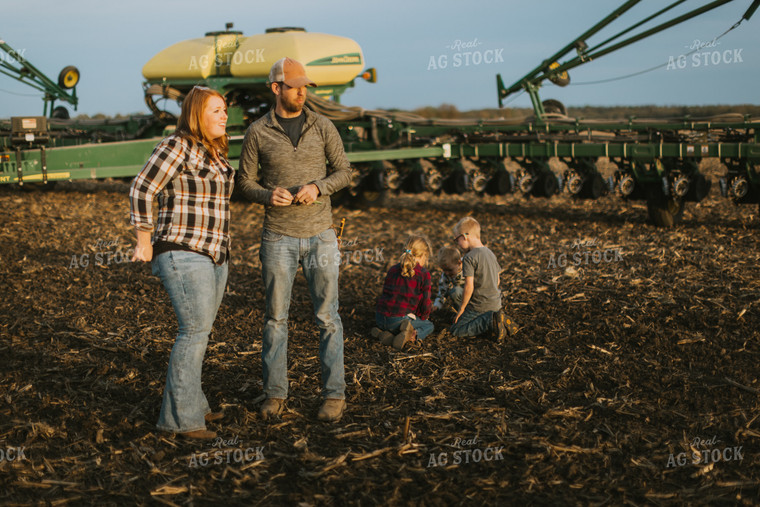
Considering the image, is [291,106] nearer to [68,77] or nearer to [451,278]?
[451,278]

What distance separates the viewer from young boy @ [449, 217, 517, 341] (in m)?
5.66

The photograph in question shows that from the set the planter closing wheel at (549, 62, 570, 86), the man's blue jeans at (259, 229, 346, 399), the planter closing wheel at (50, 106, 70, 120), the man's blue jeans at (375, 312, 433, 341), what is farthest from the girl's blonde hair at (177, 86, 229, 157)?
the planter closing wheel at (50, 106, 70, 120)

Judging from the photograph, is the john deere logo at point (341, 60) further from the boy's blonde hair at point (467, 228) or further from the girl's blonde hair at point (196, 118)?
the girl's blonde hair at point (196, 118)

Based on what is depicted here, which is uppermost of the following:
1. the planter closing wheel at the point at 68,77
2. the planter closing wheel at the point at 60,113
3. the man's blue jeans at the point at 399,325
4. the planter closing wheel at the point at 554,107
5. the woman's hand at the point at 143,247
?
the planter closing wheel at the point at 68,77

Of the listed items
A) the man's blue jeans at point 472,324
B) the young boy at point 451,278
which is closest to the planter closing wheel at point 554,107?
the young boy at point 451,278

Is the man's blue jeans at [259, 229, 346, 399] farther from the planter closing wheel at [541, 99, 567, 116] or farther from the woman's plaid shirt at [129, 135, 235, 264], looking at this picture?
the planter closing wheel at [541, 99, 567, 116]

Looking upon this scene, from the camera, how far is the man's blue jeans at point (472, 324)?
18.4ft

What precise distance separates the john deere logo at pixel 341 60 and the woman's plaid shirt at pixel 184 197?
8.79 meters

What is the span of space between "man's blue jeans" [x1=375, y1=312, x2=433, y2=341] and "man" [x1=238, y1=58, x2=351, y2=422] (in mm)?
1469

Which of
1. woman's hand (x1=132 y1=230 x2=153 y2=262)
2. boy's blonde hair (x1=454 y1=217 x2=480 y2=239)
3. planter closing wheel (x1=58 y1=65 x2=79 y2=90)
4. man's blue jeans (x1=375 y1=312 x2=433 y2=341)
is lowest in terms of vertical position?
man's blue jeans (x1=375 y1=312 x2=433 y2=341)

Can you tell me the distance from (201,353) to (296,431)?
2.08ft

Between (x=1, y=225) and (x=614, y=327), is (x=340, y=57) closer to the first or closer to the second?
(x=1, y=225)

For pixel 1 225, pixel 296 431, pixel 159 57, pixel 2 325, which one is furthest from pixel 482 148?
pixel 296 431

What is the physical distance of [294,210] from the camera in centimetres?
400
